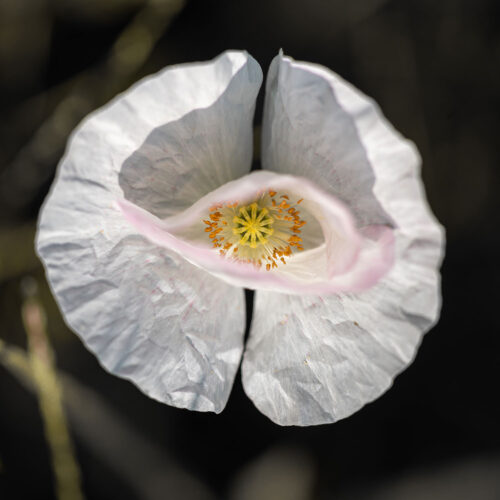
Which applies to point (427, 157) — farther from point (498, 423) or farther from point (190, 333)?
point (190, 333)

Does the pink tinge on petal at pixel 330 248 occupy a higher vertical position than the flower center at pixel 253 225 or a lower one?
higher

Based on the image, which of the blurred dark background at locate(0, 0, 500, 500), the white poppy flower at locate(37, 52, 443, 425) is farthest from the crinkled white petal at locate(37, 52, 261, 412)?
the blurred dark background at locate(0, 0, 500, 500)

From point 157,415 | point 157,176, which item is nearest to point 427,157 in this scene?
point 157,176

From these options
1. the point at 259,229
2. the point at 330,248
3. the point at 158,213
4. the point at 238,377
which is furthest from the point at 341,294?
the point at 238,377

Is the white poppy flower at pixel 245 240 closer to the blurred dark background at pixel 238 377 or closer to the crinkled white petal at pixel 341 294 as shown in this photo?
the crinkled white petal at pixel 341 294

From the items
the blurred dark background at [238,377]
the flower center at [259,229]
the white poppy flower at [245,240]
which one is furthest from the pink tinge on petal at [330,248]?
the blurred dark background at [238,377]

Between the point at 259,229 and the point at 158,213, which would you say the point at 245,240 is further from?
the point at 158,213

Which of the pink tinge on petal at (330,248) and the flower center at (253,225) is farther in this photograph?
the flower center at (253,225)

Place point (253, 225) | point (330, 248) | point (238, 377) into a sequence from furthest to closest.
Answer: point (238, 377) < point (253, 225) < point (330, 248)
